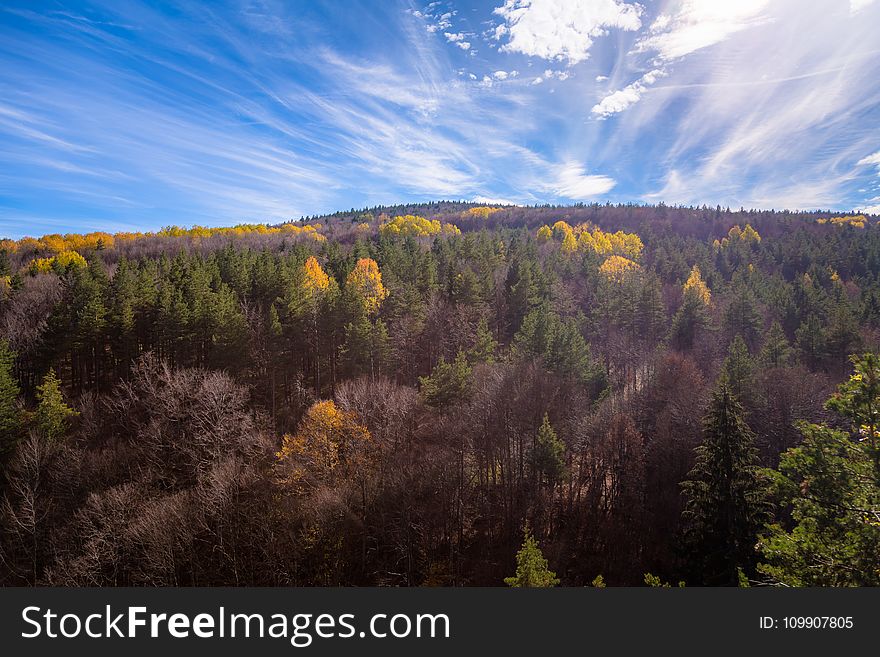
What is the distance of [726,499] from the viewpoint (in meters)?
19.8

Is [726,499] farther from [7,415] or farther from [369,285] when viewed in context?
[7,415]

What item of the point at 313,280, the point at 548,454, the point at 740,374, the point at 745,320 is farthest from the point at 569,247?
the point at 548,454

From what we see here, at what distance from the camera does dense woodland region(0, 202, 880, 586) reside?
779 inches

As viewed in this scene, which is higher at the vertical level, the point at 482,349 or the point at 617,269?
the point at 617,269

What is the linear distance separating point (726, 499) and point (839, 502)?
12.8 meters

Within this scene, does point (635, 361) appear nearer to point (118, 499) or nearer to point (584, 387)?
point (584, 387)

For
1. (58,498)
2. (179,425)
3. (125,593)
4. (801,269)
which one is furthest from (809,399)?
(801,269)

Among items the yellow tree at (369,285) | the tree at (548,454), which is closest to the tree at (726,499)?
the tree at (548,454)

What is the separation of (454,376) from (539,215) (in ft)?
588

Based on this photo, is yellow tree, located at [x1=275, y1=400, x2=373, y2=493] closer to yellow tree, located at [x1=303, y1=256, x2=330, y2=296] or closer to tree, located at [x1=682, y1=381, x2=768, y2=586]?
tree, located at [x1=682, y1=381, x2=768, y2=586]

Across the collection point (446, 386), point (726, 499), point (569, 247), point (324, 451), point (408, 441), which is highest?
point (569, 247)

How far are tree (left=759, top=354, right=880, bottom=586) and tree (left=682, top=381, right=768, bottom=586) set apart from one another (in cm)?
1149

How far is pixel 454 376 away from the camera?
33.2 meters

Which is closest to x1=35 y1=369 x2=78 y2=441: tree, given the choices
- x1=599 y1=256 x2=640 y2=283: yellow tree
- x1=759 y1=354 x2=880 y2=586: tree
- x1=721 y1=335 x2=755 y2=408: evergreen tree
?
x1=759 y1=354 x2=880 y2=586: tree
